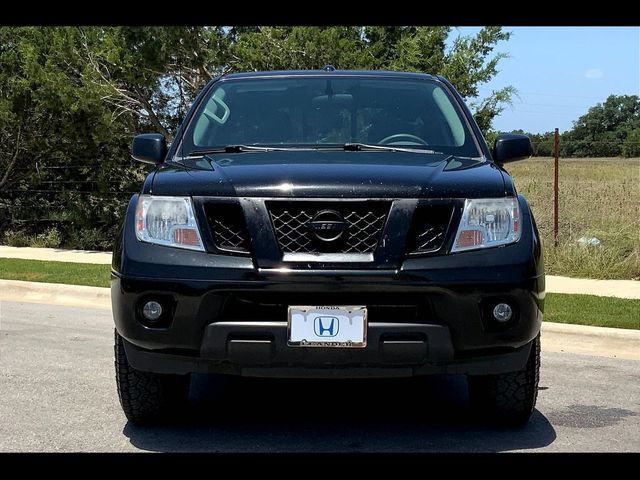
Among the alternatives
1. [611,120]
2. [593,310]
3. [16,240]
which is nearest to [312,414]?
[593,310]

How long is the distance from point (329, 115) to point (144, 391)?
6.54 feet

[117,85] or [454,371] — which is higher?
[117,85]

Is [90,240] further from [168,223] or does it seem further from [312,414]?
[168,223]

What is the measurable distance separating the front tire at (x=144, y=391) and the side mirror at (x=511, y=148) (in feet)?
7.16

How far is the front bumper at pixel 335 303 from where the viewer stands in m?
4.51

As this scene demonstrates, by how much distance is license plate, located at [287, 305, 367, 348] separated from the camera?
4.51 metres

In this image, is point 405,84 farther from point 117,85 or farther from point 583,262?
point 117,85

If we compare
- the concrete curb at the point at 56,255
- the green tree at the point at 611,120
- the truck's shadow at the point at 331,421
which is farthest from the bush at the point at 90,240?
the green tree at the point at 611,120

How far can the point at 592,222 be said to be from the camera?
1464 cm

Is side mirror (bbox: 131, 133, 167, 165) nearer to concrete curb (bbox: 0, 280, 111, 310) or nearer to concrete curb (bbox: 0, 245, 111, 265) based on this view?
concrete curb (bbox: 0, 280, 111, 310)

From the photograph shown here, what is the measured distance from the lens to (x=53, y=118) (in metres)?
18.6

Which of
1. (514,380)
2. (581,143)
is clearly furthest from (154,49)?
(514,380)

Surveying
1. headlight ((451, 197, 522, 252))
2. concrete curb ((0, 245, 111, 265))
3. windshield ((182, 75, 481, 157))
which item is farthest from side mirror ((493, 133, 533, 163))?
concrete curb ((0, 245, 111, 265))
